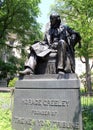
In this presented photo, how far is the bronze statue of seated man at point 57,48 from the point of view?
6.14m

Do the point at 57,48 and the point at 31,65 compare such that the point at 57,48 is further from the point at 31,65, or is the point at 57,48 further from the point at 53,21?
the point at 53,21

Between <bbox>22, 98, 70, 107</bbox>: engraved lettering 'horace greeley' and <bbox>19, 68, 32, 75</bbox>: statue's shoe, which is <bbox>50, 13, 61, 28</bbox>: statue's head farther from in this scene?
<bbox>22, 98, 70, 107</bbox>: engraved lettering 'horace greeley'

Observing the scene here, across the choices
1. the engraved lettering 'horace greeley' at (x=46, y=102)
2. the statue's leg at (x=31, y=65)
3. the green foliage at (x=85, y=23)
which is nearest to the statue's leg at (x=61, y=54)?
the statue's leg at (x=31, y=65)

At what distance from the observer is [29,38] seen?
101 ft

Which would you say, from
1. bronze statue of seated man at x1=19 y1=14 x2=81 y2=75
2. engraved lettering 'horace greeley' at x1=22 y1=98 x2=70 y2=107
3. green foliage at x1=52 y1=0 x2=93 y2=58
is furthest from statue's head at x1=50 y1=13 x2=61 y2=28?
green foliage at x1=52 y1=0 x2=93 y2=58

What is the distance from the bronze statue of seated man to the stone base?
39 cm

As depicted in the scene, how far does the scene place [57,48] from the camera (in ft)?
20.5

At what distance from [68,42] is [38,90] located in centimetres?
132

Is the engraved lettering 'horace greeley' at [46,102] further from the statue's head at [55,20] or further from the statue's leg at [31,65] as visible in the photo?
the statue's head at [55,20]

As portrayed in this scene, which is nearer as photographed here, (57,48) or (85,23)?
(57,48)

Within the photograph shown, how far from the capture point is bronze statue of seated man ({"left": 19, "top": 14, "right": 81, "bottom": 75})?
242 inches

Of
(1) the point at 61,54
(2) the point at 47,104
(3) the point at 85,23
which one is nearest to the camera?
(2) the point at 47,104

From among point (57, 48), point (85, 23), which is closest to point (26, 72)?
point (57, 48)

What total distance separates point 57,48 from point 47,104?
126 centimetres
